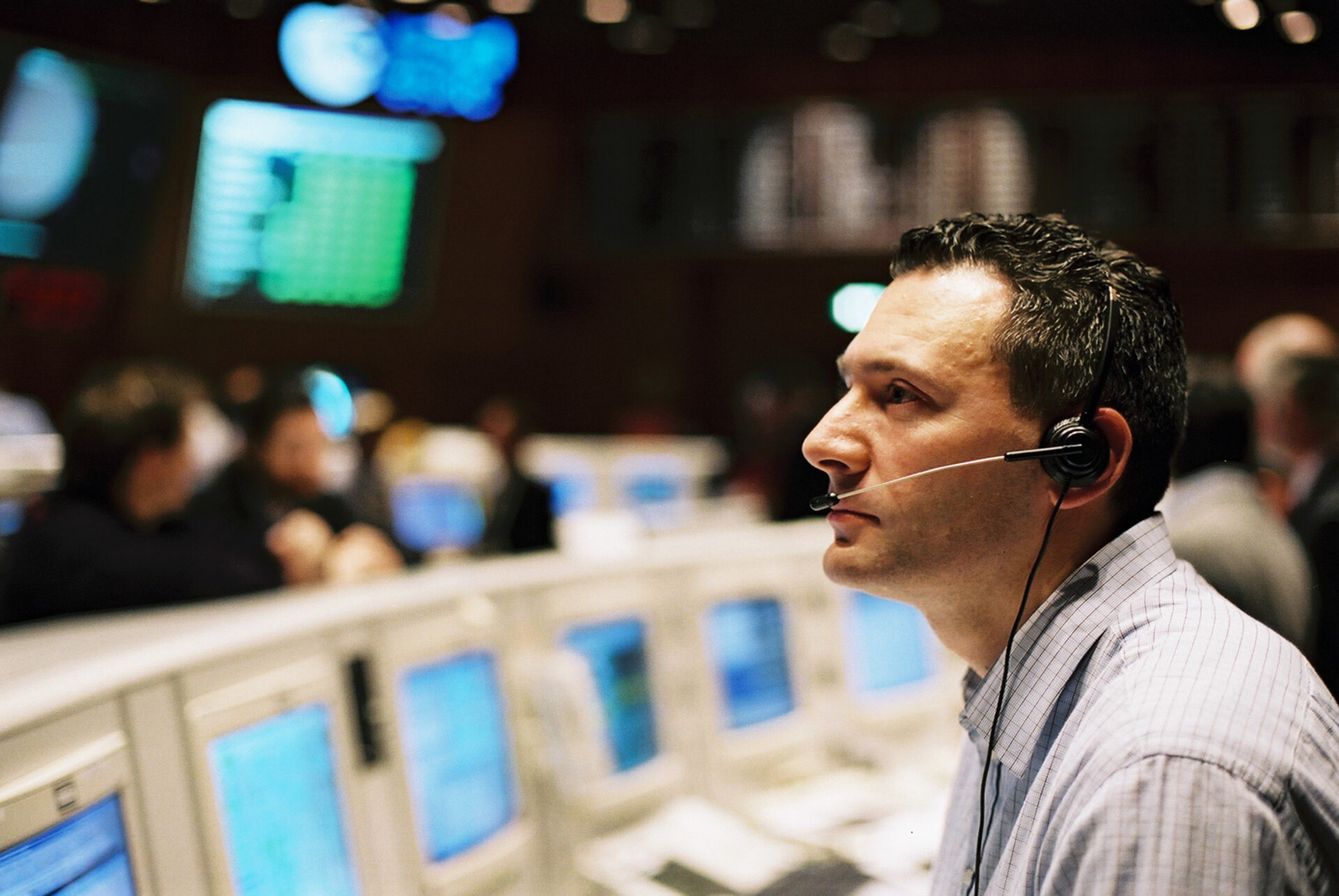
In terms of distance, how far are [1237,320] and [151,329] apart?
6680mm

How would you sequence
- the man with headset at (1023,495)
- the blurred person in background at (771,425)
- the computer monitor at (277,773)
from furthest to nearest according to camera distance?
1. the blurred person in background at (771,425)
2. the computer monitor at (277,773)
3. the man with headset at (1023,495)

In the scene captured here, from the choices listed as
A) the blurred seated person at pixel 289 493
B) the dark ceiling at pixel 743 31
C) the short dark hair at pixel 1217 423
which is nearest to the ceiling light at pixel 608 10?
the dark ceiling at pixel 743 31

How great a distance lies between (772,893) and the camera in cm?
197

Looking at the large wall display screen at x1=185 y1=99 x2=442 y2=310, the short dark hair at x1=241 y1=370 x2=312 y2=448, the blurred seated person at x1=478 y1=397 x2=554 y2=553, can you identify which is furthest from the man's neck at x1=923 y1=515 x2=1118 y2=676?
the large wall display screen at x1=185 y1=99 x2=442 y2=310

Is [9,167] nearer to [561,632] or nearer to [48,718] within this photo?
[561,632]

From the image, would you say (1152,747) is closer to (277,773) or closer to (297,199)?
(277,773)

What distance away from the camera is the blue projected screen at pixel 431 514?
16.2 feet

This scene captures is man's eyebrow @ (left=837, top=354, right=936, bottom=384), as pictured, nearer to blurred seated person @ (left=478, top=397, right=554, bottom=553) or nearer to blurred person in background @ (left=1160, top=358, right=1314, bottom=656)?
blurred person in background @ (left=1160, top=358, right=1314, bottom=656)

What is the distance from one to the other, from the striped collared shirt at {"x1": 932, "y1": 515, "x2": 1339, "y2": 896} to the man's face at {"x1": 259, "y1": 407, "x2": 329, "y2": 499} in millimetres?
2667

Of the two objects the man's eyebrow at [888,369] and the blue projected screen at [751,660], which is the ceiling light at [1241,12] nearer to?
the blue projected screen at [751,660]

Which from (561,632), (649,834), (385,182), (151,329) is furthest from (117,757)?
(151,329)

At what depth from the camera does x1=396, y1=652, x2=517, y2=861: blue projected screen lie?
5.60 ft

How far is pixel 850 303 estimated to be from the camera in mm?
7641

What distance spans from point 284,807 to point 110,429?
4.15 feet
